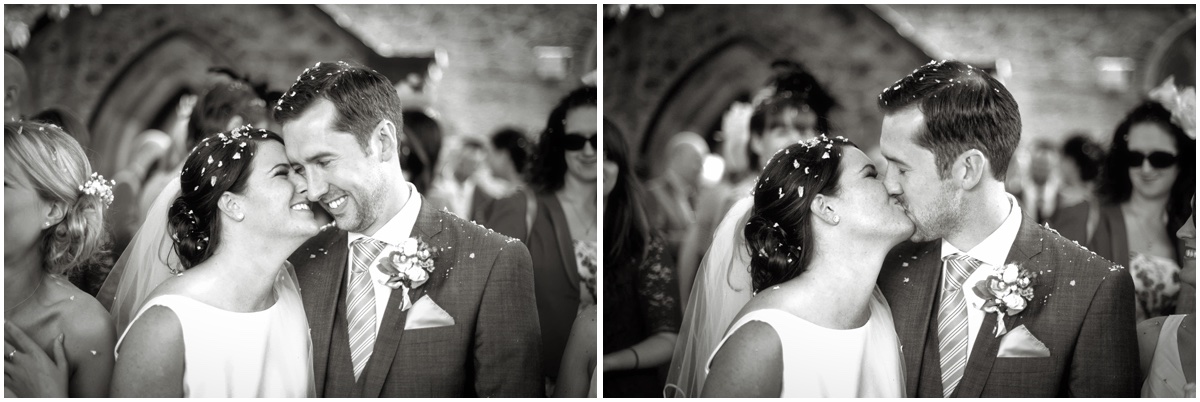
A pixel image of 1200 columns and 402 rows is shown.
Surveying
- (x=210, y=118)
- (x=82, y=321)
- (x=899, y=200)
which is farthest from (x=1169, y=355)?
(x=82, y=321)

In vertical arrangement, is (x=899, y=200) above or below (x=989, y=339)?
above

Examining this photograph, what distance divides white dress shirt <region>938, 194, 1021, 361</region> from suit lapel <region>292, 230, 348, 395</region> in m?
2.04

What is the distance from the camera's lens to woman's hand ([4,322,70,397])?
3.05 meters

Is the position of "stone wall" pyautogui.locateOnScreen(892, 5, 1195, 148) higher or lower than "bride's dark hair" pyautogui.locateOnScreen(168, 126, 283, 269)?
higher

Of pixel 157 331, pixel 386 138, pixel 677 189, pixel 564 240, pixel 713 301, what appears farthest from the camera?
pixel 677 189

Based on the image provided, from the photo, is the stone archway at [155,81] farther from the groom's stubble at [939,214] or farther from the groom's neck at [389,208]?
the groom's stubble at [939,214]

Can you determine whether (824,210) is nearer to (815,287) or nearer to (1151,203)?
(815,287)

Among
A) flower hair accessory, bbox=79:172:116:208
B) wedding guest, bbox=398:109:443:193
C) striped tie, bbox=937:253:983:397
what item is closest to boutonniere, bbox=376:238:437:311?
wedding guest, bbox=398:109:443:193

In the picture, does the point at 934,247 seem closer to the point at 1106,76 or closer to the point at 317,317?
the point at 1106,76

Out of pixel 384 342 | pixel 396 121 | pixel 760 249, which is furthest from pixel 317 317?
pixel 760 249

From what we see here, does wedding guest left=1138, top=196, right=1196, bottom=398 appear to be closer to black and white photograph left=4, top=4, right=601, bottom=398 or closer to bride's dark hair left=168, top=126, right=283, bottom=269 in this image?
black and white photograph left=4, top=4, right=601, bottom=398

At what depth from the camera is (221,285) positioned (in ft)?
9.77

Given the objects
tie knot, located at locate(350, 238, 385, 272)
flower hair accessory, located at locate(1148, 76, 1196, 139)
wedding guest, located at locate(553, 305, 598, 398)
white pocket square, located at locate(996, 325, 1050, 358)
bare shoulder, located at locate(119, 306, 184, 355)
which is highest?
flower hair accessory, located at locate(1148, 76, 1196, 139)

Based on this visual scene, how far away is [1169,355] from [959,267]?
86cm
